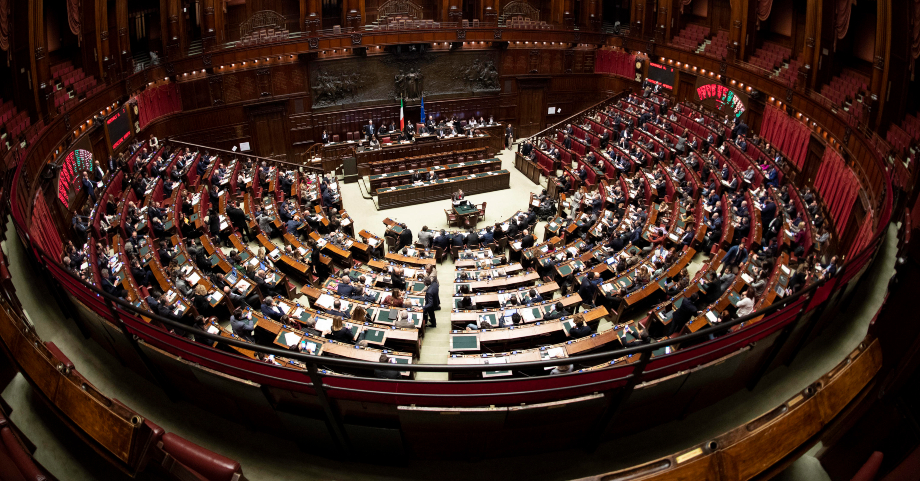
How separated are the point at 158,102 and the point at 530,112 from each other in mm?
17796

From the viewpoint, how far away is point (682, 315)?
10.4 metres

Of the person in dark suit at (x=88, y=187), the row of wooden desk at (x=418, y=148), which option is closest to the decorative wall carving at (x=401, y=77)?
the row of wooden desk at (x=418, y=148)

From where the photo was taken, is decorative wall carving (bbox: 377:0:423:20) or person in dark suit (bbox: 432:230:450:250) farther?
decorative wall carving (bbox: 377:0:423:20)

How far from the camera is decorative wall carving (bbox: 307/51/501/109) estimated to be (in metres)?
23.7

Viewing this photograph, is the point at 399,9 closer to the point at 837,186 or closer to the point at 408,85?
the point at 408,85

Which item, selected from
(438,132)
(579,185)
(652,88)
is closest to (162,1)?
(438,132)

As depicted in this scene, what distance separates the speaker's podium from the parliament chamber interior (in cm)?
16

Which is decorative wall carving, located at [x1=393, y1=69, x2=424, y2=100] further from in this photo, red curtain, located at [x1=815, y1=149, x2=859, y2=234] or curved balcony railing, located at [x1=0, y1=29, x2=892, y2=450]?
curved balcony railing, located at [x1=0, y1=29, x2=892, y2=450]

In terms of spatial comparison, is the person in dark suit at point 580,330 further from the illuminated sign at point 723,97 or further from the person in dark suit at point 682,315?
the illuminated sign at point 723,97

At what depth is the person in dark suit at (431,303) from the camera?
39.3ft

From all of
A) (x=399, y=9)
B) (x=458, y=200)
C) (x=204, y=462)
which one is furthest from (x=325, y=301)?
(x=399, y=9)

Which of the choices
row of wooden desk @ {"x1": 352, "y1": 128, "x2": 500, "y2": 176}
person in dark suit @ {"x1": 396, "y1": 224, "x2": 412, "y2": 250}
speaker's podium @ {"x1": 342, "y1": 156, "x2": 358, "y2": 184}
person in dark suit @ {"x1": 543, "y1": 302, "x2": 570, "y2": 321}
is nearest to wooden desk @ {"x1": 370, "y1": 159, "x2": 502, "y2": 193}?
speaker's podium @ {"x1": 342, "y1": 156, "x2": 358, "y2": 184}

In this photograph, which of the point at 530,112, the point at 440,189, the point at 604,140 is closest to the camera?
the point at 440,189

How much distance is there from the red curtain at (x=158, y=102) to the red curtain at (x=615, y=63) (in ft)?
67.2
